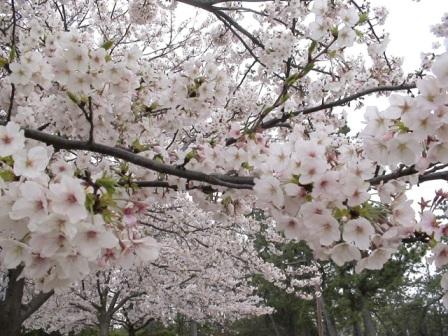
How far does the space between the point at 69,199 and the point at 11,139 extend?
0.42 metres

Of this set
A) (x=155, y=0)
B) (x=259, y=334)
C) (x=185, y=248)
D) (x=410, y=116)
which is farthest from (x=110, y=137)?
(x=259, y=334)

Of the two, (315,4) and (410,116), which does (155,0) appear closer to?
(315,4)

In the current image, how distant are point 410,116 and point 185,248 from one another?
321 inches

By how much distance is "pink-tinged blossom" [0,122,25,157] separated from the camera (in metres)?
1.53

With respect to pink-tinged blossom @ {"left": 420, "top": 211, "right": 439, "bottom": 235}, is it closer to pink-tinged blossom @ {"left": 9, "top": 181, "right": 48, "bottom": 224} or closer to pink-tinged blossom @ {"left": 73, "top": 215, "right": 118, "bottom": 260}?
pink-tinged blossom @ {"left": 73, "top": 215, "right": 118, "bottom": 260}

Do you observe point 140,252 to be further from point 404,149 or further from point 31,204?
point 404,149

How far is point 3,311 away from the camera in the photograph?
6.43 m

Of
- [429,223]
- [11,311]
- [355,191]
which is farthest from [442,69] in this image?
[11,311]

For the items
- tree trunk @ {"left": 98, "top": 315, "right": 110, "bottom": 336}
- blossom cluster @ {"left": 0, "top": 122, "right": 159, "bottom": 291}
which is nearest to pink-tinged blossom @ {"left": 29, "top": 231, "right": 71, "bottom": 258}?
blossom cluster @ {"left": 0, "top": 122, "right": 159, "bottom": 291}

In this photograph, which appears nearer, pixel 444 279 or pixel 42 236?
pixel 42 236

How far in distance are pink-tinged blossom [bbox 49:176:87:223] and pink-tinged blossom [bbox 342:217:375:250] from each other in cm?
85

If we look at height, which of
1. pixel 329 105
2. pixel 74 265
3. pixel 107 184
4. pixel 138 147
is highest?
pixel 329 105

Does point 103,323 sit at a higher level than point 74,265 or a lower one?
higher

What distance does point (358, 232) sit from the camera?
154 cm
